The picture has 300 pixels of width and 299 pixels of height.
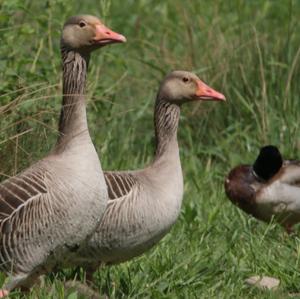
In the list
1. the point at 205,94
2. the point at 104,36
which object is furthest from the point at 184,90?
the point at 104,36

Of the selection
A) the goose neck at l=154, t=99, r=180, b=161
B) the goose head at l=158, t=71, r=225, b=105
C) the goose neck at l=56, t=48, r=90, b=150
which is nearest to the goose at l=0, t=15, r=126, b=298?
the goose neck at l=56, t=48, r=90, b=150

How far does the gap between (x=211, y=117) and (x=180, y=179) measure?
2844 millimetres

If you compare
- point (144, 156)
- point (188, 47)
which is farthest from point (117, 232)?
point (188, 47)

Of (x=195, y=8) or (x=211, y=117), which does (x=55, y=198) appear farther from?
(x=195, y=8)

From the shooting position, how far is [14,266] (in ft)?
20.3

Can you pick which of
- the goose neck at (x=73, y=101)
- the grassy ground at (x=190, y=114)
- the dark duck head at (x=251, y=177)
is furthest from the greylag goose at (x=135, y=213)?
the dark duck head at (x=251, y=177)

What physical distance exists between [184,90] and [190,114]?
7.72 ft

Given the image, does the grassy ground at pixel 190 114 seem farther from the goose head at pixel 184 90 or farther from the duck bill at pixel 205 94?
the duck bill at pixel 205 94

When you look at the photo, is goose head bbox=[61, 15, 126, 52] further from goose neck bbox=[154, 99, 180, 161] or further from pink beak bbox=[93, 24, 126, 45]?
goose neck bbox=[154, 99, 180, 161]

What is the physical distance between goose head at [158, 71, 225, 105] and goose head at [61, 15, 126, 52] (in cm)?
96

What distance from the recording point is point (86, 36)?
21.8ft

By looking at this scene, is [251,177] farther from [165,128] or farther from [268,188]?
[165,128]

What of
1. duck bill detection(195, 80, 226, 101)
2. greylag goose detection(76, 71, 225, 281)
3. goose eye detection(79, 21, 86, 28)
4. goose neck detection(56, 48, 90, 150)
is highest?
goose eye detection(79, 21, 86, 28)

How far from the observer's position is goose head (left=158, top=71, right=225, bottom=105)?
24.7 ft
